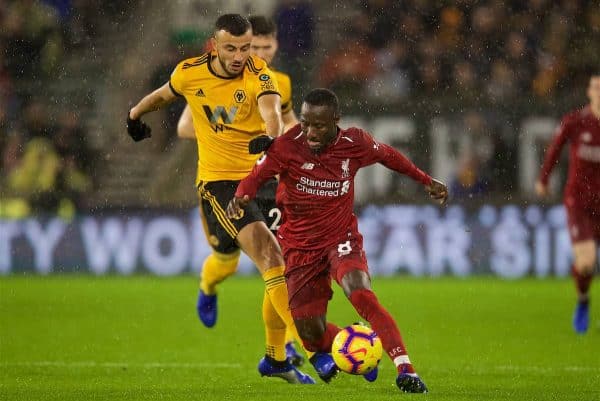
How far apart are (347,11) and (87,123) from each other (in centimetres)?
436

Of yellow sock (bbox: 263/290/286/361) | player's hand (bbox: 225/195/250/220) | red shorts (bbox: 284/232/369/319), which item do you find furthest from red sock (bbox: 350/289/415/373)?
yellow sock (bbox: 263/290/286/361)

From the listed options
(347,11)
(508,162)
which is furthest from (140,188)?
(508,162)

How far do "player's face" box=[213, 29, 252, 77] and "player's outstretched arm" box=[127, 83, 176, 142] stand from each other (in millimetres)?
545

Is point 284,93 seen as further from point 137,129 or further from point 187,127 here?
point 137,129

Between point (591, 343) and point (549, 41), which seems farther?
point (549, 41)

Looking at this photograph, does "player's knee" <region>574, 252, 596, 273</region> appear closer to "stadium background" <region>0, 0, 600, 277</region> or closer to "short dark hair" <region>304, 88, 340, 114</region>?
"stadium background" <region>0, 0, 600, 277</region>

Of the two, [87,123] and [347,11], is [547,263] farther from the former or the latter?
[87,123]

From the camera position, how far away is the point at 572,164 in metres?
12.4

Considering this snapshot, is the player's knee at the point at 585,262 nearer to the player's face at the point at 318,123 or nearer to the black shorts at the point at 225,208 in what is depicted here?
the black shorts at the point at 225,208

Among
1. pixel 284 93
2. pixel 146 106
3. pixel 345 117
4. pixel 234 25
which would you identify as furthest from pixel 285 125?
pixel 345 117

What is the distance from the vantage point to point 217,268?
10.3 meters

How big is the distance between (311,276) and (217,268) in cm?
245

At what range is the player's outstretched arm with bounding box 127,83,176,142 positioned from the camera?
9055mm

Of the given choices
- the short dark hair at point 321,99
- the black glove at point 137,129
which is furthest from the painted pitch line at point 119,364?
the short dark hair at point 321,99
